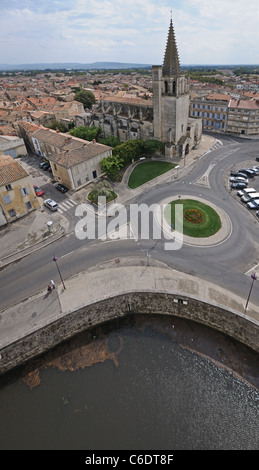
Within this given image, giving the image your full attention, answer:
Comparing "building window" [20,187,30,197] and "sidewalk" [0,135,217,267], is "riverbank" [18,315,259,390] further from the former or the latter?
"building window" [20,187,30,197]

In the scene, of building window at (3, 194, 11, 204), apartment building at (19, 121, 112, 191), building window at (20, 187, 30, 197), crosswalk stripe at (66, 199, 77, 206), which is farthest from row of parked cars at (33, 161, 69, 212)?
building window at (3, 194, 11, 204)

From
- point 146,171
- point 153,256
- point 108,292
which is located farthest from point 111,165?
point 108,292

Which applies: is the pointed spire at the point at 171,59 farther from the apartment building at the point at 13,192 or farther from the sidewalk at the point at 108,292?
the sidewalk at the point at 108,292

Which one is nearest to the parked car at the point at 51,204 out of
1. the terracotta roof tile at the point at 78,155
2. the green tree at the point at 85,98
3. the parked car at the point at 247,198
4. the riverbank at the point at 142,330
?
the terracotta roof tile at the point at 78,155

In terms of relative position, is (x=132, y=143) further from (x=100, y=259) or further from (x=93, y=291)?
(x=93, y=291)

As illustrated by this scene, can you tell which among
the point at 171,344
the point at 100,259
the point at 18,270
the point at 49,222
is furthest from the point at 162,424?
the point at 49,222

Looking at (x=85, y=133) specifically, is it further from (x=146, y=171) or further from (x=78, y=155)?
(x=146, y=171)
